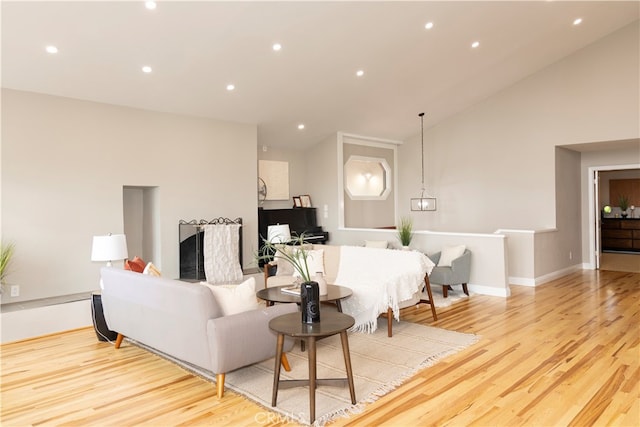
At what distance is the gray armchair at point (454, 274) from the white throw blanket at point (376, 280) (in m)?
1.18

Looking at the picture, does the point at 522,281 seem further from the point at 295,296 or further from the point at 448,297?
the point at 295,296

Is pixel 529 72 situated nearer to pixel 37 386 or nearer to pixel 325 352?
pixel 325 352

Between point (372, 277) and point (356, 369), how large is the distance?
1.71 metres

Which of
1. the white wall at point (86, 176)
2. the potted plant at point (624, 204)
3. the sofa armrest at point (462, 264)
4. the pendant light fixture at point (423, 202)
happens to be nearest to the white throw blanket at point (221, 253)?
the white wall at point (86, 176)

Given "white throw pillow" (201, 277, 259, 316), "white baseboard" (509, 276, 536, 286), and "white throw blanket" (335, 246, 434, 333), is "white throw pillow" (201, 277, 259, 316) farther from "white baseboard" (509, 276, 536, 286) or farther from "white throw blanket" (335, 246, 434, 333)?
"white baseboard" (509, 276, 536, 286)

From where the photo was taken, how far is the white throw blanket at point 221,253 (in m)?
6.83

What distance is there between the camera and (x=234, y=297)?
336 cm

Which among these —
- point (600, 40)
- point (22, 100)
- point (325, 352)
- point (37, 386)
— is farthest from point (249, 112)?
point (600, 40)

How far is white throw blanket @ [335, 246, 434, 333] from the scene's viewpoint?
15.0 ft

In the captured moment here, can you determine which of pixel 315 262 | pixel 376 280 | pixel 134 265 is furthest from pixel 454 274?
pixel 134 265

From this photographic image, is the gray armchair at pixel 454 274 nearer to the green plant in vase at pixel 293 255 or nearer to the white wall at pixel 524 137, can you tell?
the green plant in vase at pixel 293 255

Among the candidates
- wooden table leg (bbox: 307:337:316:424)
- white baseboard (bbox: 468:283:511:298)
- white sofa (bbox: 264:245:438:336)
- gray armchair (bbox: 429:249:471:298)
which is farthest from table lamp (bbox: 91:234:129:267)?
white baseboard (bbox: 468:283:511:298)

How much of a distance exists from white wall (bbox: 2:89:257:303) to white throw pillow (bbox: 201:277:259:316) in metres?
3.34

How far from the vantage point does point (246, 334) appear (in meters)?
3.17
